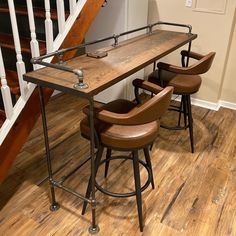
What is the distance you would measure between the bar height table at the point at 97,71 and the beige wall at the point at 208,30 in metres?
0.86

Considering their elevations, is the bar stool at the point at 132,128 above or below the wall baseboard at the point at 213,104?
above

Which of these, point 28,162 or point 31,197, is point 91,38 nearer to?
point 28,162

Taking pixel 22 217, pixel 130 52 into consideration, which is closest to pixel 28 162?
pixel 22 217

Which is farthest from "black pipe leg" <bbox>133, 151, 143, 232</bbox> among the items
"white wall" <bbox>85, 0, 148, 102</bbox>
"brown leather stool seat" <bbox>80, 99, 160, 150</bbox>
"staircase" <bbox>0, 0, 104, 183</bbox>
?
"white wall" <bbox>85, 0, 148, 102</bbox>

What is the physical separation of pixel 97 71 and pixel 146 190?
1029 millimetres

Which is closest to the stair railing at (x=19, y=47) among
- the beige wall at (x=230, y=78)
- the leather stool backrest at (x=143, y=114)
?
the leather stool backrest at (x=143, y=114)

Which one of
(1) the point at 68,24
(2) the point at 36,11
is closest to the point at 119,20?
(2) the point at 36,11

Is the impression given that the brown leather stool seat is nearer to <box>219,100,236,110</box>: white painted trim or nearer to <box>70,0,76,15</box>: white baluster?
<box>70,0,76,15</box>: white baluster

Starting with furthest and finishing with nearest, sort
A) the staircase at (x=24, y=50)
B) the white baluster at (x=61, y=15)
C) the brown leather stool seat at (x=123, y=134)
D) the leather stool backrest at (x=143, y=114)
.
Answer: the white baluster at (x=61, y=15)
the staircase at (x=24, y=50)
the brown leather stool seat at (x=123, y=134)
the leather stool backrest at (x=143, y=114)

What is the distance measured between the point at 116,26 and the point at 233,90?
154 centimetres

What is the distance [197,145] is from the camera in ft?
8.93

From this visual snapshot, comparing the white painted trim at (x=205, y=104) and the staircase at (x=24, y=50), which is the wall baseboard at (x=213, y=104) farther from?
the staircase at (x=24, y=50)

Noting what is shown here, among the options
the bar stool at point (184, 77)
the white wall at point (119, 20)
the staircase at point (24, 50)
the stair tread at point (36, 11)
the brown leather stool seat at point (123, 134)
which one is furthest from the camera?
the white wall at point (119, 20)

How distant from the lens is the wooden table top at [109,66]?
1.49m
